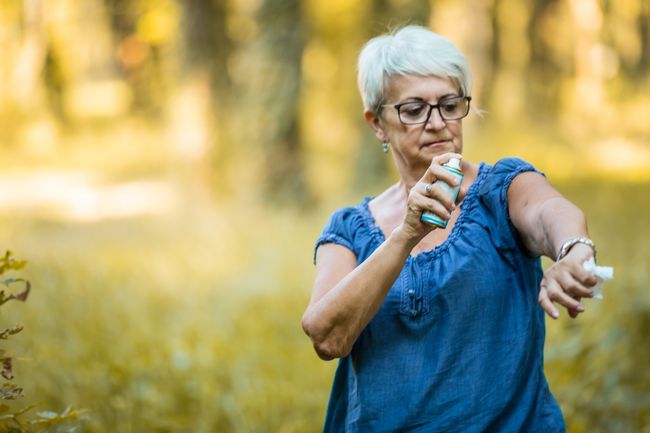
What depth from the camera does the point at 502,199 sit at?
2463 millimetres

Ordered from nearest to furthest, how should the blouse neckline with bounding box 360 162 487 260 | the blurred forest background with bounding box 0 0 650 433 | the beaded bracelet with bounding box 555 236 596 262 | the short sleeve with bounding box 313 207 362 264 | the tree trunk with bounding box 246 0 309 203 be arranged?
the beaded bracelet with bounding box 555 236 596 262 < the blouse neckline with bounding box 360 162 487 260 < the short sleeve with bounding box 313 207 362 264 < the blurred forest background with bounding box 0 0 650 433 < the tree trunk with bounding box 246 0 309 203

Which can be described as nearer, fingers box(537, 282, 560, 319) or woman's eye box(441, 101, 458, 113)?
fingers box(537, 282, 560, 319)

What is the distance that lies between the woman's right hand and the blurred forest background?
1.30m

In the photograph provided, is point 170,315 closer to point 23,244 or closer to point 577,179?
point 23,244

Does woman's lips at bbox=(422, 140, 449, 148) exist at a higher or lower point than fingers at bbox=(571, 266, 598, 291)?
higher

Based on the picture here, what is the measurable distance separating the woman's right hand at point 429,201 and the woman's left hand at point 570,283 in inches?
13.3

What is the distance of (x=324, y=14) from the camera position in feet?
67.8

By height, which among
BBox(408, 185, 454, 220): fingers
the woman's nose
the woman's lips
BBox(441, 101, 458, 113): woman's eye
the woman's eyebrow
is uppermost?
the woman's eyebrow

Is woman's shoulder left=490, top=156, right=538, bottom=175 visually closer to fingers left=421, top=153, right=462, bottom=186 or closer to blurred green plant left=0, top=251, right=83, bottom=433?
fingers left=421, top=153, right=462, bottom=186

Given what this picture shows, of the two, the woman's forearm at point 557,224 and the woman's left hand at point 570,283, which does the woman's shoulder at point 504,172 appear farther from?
the woman's left hand at point 570,283

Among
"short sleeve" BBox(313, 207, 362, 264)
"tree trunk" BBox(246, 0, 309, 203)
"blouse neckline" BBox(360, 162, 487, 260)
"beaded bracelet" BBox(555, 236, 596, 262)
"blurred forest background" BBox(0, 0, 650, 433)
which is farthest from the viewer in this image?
"tree trunk" BBox(246, 0, 309, 203)

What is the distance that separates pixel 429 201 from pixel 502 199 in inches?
13.2

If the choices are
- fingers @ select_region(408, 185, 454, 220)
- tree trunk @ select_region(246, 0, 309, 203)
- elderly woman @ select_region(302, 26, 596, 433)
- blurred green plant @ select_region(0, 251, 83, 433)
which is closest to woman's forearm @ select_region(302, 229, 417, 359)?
elderly woman @ select_region(302, 26, 596, 433)

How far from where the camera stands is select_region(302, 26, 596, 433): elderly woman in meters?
2.44
